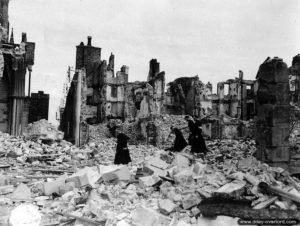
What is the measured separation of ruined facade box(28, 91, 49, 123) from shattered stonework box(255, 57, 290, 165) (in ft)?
92.2

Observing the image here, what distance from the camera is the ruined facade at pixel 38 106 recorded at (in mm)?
32969

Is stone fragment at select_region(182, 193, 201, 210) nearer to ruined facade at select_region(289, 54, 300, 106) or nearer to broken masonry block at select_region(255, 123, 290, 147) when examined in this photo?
broken masonry block at select_region(255, 123, 290, 147)

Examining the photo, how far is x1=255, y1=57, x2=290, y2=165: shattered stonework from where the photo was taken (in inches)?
319

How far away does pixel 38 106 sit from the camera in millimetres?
33188

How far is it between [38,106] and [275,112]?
28.7m

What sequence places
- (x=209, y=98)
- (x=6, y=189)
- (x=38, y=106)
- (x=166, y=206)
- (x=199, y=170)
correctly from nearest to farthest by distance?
(x=166, y=206) → (x=6, y=189) → (x=199, y=170) → (x=38, y=106) → (x=209, y=98)

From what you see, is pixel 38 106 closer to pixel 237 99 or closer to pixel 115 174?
pixel 237 99

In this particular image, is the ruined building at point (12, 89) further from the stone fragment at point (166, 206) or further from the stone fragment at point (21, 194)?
the stone fragment at point (166, 206)

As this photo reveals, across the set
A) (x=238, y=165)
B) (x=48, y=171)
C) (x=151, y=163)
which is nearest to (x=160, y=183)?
(x=151, y=163)

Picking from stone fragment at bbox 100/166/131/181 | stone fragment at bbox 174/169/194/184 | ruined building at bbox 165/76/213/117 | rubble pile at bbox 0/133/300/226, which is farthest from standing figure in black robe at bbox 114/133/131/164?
ruined building at bbox 165/76/213/117

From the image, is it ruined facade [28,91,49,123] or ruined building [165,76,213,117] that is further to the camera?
ruined building [165,76,213,117]

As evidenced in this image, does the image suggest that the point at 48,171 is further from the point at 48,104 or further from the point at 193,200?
the point at 48,104

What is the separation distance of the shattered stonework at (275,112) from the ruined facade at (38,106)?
28.1m

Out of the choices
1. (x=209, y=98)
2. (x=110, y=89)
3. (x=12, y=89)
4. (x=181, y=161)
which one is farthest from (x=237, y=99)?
(x=181, y=161)
